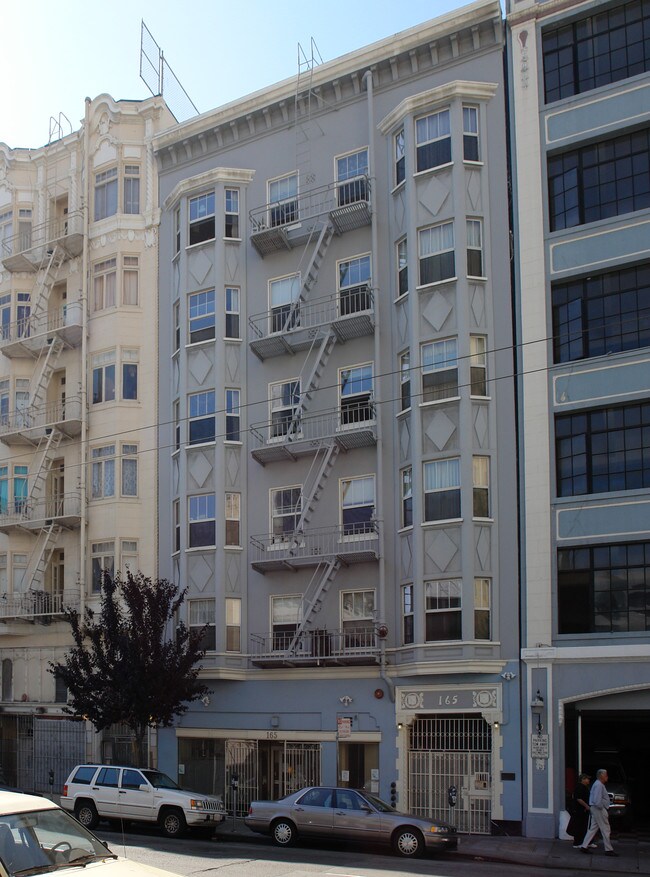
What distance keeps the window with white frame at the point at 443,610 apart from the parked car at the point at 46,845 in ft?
52.5

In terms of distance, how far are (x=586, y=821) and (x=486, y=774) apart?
3.52 m

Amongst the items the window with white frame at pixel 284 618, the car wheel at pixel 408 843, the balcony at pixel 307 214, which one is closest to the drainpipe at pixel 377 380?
the balcony at pixel 307 214

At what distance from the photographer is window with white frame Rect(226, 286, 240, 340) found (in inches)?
1246

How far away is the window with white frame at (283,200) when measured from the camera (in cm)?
3134

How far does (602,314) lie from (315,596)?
407 inches

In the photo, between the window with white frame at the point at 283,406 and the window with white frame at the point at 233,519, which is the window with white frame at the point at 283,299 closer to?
the window with white frame at the point at 283,406

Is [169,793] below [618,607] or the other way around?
below

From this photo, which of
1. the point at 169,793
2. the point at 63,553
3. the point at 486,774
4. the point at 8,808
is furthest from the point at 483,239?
the point at 8,808

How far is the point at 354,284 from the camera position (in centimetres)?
2986

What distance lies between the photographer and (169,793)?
23.3 meters

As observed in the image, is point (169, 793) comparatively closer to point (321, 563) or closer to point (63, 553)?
point (321, 563)

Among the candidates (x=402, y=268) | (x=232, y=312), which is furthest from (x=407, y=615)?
(x=232, y=312)

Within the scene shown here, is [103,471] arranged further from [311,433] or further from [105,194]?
[105,194]

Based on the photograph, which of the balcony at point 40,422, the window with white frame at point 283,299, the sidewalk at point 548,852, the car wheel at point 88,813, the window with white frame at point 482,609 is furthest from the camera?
the balcony at point 40,422
